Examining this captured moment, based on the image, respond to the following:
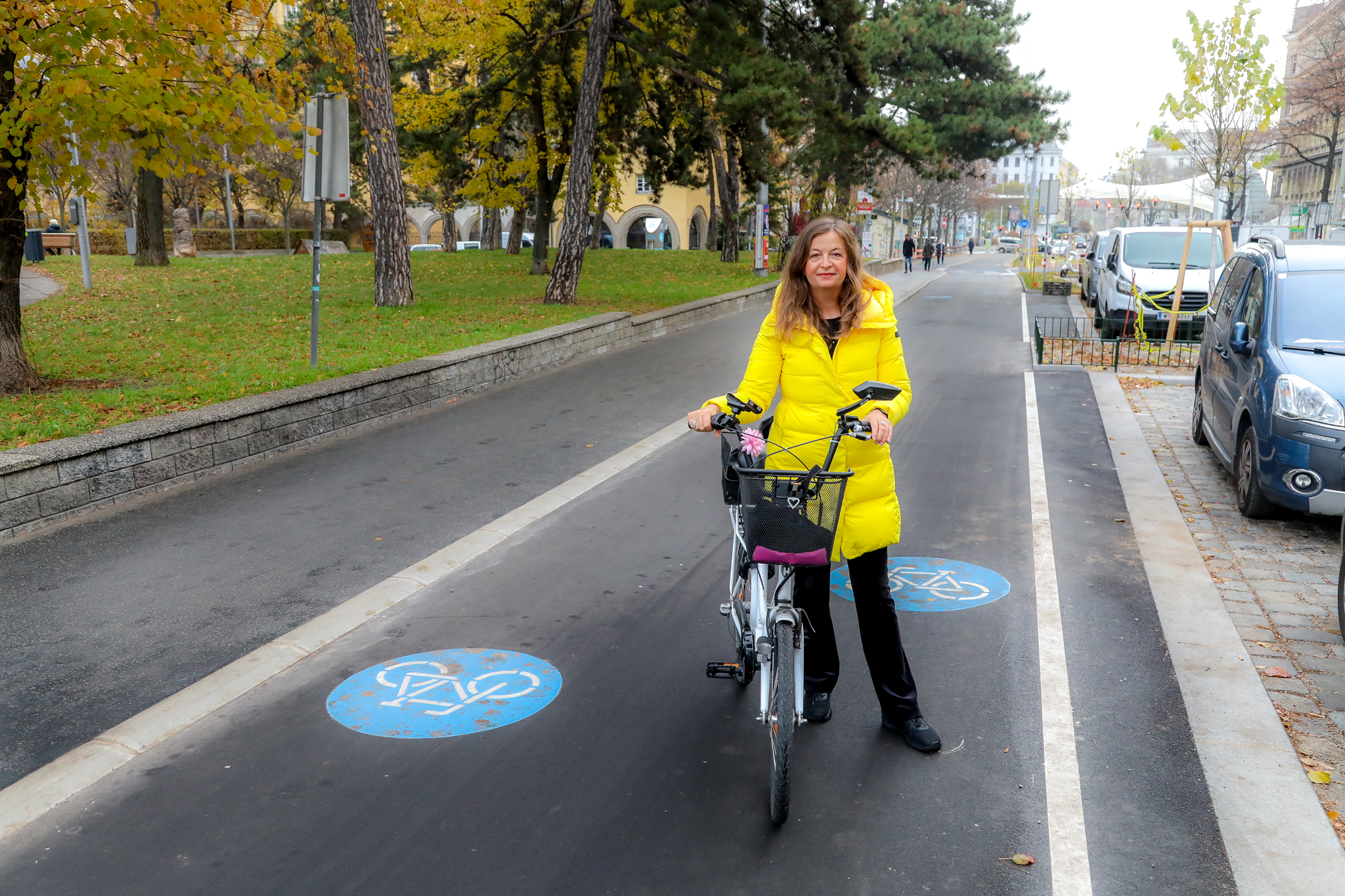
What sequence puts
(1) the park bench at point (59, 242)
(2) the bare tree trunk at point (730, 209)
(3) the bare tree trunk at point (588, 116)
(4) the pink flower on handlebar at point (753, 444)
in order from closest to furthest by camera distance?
(4) the pink flower on handlebar at point (753, 444) → (3) the bare tree trunk at point (588, 116) → (1) the park bench at point (59, 242) → (2) the bare tree trunk at point (730, 209)

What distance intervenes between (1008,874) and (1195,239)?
20707 millimetres

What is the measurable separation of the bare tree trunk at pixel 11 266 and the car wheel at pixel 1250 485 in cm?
990

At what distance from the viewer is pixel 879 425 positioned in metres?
3.37

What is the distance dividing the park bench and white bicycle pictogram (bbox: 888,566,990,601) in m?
36.2

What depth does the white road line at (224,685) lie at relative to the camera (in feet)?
11.8

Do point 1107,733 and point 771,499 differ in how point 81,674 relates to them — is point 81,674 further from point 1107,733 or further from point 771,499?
point 1107,733

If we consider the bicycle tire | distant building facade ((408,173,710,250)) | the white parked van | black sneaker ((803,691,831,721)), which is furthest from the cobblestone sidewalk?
distant building facade ((408,173,710,250))

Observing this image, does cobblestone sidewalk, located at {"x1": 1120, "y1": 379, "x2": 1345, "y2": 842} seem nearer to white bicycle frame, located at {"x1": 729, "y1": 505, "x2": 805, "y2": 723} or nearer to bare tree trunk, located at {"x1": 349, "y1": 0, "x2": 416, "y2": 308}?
white bicycle frame, located at {"x1": 729, "y1": 505, "x2": 805, "y2": 723}

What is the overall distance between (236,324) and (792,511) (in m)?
13.4

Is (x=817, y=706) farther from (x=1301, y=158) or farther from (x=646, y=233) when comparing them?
(x=646, y=233)

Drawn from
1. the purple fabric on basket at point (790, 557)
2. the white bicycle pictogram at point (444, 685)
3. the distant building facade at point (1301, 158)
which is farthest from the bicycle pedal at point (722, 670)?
the distant building facade at point (1301, 158)

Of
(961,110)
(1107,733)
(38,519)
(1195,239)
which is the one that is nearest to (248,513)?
(38,519)

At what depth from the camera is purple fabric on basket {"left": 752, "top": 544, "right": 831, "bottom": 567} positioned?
3.32 meters

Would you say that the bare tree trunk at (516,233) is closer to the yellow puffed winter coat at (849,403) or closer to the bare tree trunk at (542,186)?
the bare tree trunk at (542,186)
